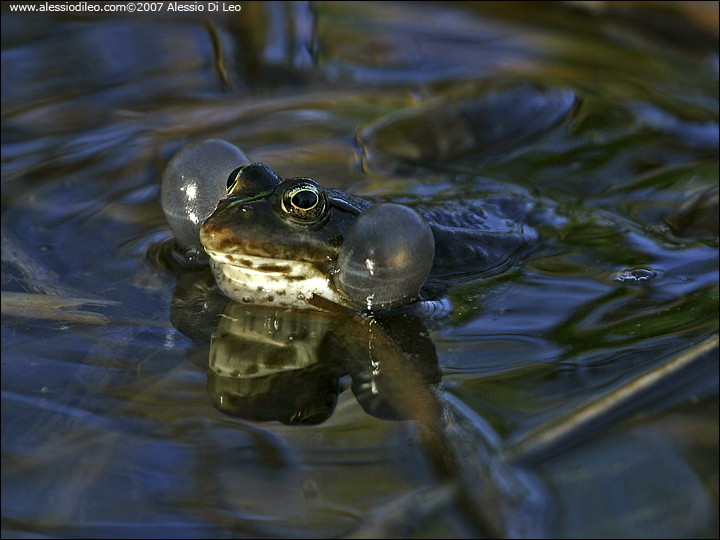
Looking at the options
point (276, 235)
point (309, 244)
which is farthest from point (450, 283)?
point (276, 235)

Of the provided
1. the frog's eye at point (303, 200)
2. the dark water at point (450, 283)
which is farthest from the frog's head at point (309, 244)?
the dark water at point (450, 283)

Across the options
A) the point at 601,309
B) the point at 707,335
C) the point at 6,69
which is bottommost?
the point at 6,69

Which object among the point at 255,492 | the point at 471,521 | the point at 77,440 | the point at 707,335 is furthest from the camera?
the point at 707,335

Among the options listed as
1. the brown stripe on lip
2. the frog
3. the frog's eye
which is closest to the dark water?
the frog

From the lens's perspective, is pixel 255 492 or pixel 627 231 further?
pixel 627 231

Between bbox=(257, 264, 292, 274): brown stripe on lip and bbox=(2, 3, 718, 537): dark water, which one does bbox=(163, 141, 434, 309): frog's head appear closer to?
bbox=(257, 264, 292, 274): brown stripe on lip

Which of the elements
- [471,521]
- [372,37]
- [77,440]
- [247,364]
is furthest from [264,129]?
[471,521]

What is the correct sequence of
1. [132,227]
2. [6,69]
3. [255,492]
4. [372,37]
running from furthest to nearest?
[372,37] < [6,69] < [132,227] < [255,492]

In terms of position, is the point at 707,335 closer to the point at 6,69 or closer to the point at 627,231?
the point at 627,231
